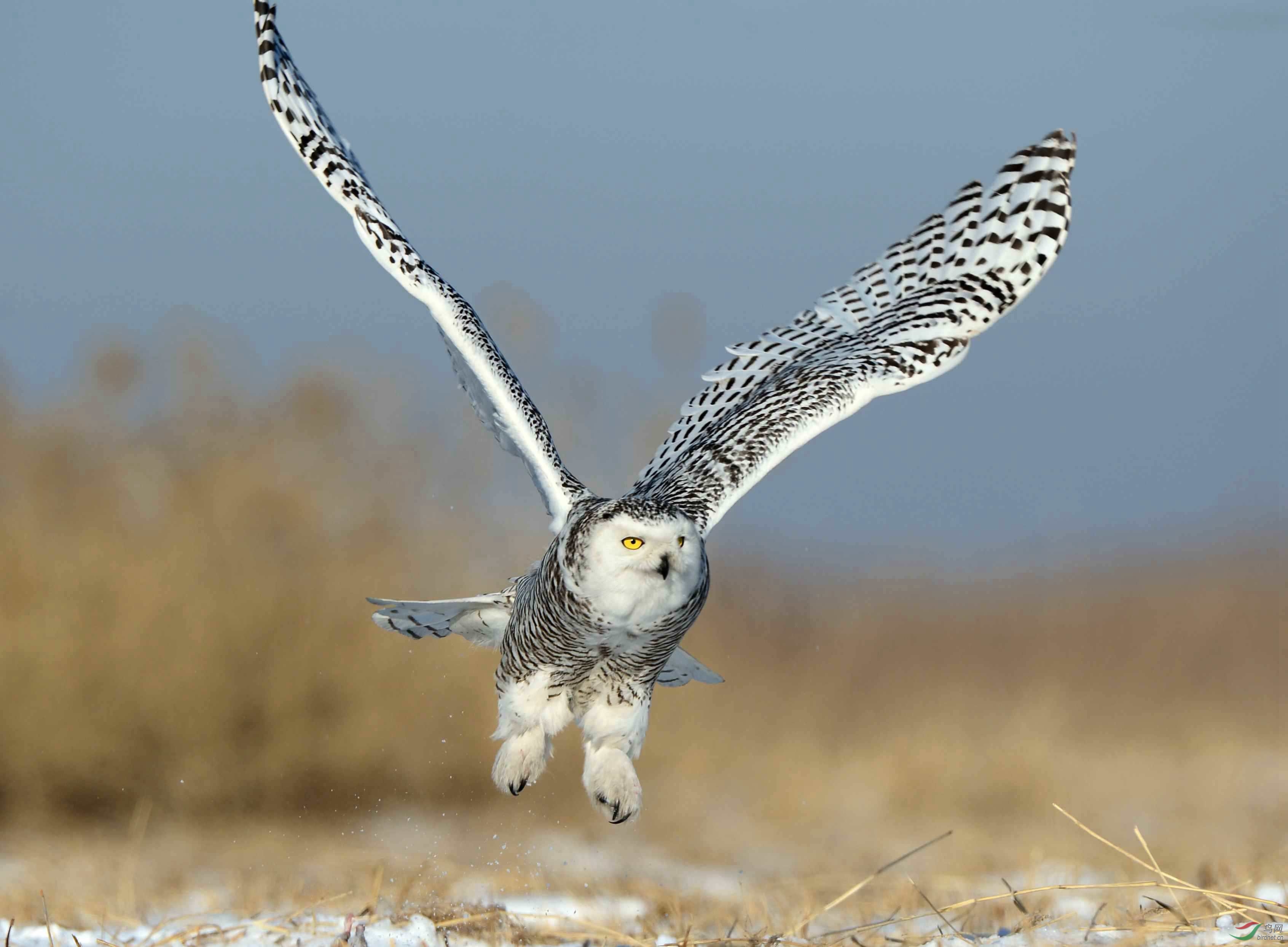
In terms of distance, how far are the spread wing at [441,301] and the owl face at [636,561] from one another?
2.48 ft

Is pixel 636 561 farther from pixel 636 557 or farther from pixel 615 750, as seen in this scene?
pixel 615 750

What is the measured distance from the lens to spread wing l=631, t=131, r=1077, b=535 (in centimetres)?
468

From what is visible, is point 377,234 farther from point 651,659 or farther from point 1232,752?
point 1232,752

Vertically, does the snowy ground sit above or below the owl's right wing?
below

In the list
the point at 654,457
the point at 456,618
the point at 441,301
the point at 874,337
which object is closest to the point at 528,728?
the point at 456,618

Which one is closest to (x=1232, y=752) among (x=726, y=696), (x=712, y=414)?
(x=726, y=696)

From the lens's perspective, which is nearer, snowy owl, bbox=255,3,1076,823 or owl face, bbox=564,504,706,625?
owl face, bbox=564,504,706,625

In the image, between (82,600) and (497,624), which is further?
(82,600)

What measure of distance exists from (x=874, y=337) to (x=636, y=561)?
2.35 m

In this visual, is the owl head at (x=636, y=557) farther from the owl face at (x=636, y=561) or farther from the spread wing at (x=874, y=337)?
the spread wing at (x=874, y=337)

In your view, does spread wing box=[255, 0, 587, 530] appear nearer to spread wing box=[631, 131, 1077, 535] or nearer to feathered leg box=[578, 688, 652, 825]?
→ spread wing box=[631, 131, 1077, 535]

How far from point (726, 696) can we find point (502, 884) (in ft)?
13.7

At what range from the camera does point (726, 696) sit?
951 centimetres

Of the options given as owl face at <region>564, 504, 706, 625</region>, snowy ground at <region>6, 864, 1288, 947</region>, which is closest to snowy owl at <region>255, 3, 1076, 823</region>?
owl face at <region>564, 504, 706, 625</region>
